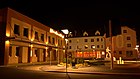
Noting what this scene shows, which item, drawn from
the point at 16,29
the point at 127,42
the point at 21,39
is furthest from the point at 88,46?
the point at 16,29

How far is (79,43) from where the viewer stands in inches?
2977

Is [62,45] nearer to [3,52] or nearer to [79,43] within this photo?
[79,43]

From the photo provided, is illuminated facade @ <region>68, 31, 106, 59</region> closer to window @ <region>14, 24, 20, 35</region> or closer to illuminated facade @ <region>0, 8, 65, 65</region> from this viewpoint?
illuminated facade @ <region>0, 8, 65, 65</region>

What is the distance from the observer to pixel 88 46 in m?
74.0

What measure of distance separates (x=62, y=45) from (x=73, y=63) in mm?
40434

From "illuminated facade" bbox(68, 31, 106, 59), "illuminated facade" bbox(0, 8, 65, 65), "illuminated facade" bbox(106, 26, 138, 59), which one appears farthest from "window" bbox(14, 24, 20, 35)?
"illuminated facade" bbox(68, 31, 106, 59)

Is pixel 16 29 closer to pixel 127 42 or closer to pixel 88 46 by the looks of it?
pixel 127 42

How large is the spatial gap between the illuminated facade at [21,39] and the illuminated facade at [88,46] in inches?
→ 1026

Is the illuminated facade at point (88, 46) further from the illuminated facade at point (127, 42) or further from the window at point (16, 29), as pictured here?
the window at point (16, 29)

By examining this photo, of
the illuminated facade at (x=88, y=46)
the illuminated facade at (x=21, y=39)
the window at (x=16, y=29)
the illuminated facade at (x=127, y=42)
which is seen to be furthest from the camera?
the illuminated facade at (x=88, y=46)

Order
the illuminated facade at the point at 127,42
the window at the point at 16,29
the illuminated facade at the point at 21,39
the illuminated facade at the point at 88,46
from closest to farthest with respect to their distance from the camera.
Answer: the illuminated facade at the point at 21,39, the window at the point at 16,29, the illuminated facade at the point at 127,42, the illuminated facade at the point at 88,46

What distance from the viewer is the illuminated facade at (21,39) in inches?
1239

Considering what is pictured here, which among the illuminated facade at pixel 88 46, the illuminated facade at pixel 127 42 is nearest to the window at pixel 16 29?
the illuminated facade at pixel 127 42

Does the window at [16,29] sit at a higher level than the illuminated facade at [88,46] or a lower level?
higher
